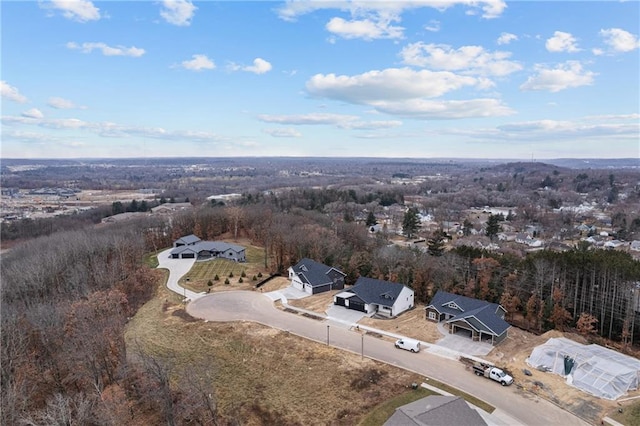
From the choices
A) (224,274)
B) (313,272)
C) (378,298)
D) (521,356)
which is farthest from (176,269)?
(521,356)

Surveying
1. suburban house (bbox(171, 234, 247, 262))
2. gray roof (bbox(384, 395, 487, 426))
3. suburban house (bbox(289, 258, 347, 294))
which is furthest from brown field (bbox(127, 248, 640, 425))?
suburban house (bbox(171, 234, 247, 262))

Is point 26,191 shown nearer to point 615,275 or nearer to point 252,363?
point 252,363

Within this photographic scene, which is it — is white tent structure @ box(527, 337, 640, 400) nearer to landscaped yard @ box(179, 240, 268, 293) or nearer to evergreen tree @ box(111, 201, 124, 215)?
landscaped yard @ box(179, 240, 268, 293)

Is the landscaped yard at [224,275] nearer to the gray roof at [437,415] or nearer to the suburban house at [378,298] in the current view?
the suburban house at [378,298]

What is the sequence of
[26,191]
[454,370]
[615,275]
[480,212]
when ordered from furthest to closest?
[26,191] < [480,212] < [615,275] < [454,370]

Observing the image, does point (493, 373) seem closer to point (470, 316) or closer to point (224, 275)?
point (470, 316)

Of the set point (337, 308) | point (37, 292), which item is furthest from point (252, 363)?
point (37, 292)
